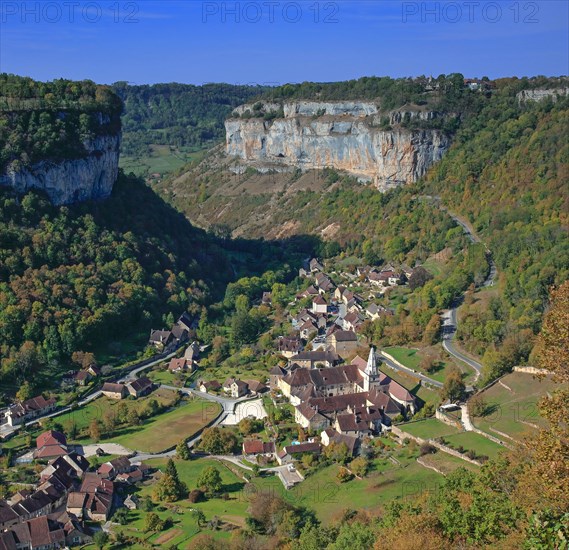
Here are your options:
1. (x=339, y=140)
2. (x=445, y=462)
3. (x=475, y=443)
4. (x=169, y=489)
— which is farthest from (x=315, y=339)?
(x=339, y=140)

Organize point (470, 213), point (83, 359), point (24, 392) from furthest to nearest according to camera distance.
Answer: point (470, 213) < point (83, 359) < point (24, 392)

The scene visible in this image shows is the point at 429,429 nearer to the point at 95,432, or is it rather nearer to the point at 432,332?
the point at 432,332

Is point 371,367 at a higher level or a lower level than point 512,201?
lower

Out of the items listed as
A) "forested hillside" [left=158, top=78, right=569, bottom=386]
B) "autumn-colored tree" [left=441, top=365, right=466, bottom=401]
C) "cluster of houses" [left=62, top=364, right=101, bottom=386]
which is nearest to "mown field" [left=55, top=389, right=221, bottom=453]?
"cluster of houses" [left=62, top=364, right=101, bottom=386]

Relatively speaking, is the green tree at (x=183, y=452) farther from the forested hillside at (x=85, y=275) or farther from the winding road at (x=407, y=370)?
the winding road at (x=407, y=370)

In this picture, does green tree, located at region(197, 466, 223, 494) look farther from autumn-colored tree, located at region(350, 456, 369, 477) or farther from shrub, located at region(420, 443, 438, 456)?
shrub, located at region(420, 443, 438, 456)

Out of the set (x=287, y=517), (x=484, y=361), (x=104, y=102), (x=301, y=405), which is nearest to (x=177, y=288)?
(x=104, y=102)
